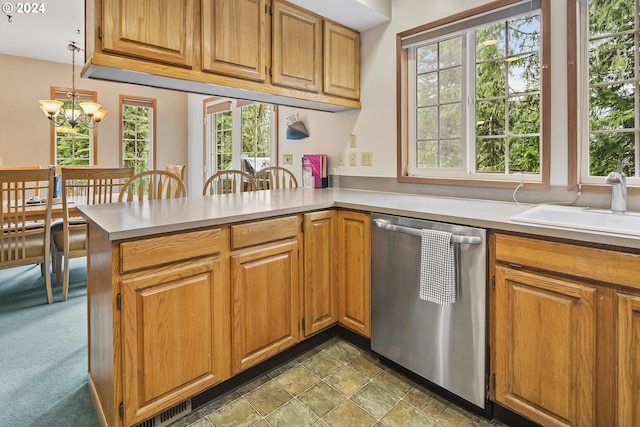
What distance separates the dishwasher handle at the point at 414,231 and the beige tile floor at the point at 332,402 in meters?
0.79

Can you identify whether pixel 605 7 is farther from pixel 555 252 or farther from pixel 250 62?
pixel 250 62

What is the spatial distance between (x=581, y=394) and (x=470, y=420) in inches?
18.8

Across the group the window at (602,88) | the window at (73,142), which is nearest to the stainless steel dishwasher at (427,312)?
the window at (602,88)

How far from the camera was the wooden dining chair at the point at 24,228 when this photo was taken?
260 cm

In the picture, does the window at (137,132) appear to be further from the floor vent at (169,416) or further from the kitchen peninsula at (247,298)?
the floor vent at (169,416)

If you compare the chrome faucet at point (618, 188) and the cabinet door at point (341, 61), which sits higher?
the cabinet door at point (341, 61)

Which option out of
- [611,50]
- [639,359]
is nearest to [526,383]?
[639,359]

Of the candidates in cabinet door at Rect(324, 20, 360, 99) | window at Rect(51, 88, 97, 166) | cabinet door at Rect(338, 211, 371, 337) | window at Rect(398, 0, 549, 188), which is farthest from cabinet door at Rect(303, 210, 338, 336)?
window at Rect(51, 88, 97, 166)

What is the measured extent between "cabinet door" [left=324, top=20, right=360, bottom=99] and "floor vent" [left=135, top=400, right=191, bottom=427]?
2.12 meters

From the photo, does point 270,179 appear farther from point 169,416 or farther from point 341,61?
point 169,416

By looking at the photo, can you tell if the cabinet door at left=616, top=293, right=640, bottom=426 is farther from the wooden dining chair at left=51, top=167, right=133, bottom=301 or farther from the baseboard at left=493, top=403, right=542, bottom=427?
the wooden dining chair at left=51, top=167, right=133, bottom=301

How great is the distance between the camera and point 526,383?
143 centimetres

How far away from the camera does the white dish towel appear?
5.21 feet

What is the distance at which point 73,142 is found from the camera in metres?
5.40
